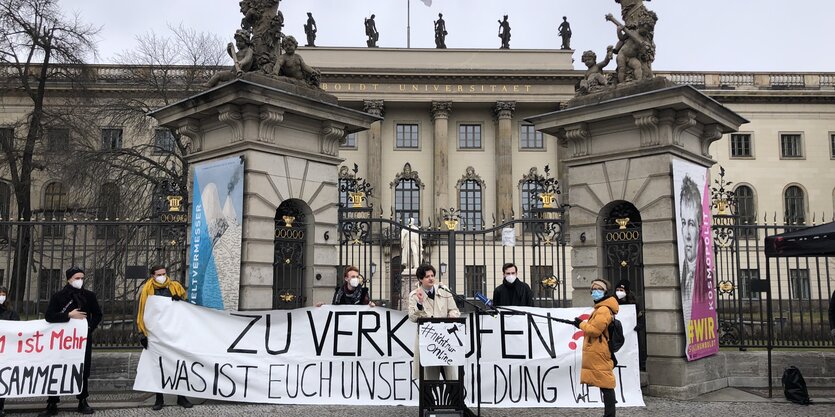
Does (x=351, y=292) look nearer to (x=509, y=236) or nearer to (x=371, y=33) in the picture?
(x=509, y=236)

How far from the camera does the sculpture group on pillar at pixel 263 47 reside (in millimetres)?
10523

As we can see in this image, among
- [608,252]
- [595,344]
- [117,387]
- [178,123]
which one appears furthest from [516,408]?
[178,123]

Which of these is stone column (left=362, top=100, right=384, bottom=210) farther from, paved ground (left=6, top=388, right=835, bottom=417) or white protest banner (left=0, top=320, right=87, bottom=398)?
white protest banner (left=0, top=320, right=87, bottom=398)

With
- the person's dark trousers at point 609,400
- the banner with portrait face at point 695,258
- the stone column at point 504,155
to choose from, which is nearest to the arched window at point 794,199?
the stone column at point 504,155

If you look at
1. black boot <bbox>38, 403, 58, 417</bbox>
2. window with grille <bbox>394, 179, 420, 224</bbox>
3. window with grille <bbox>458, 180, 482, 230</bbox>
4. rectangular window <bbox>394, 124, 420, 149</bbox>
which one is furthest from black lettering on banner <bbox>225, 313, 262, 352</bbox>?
rectangular window <bbox>394, 124, 420, 149</bbox>

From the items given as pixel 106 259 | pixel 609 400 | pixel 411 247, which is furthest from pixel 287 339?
pixel 411 247

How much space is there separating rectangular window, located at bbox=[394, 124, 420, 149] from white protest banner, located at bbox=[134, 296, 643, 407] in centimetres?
4184

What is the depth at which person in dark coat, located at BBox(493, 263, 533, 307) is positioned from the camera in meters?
9.89

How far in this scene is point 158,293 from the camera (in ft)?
31.8

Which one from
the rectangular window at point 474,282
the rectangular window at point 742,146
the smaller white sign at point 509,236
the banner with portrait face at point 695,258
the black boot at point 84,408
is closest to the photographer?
the black boot at point 84,408

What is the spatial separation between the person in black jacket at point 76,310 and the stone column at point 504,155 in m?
40.1

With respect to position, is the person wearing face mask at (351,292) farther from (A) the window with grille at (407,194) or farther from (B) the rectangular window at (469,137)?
(B) the rectangular window at (469,137)

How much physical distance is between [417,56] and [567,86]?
1185 cm

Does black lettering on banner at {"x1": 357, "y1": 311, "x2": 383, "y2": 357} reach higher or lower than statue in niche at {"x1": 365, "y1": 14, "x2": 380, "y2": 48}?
lower
